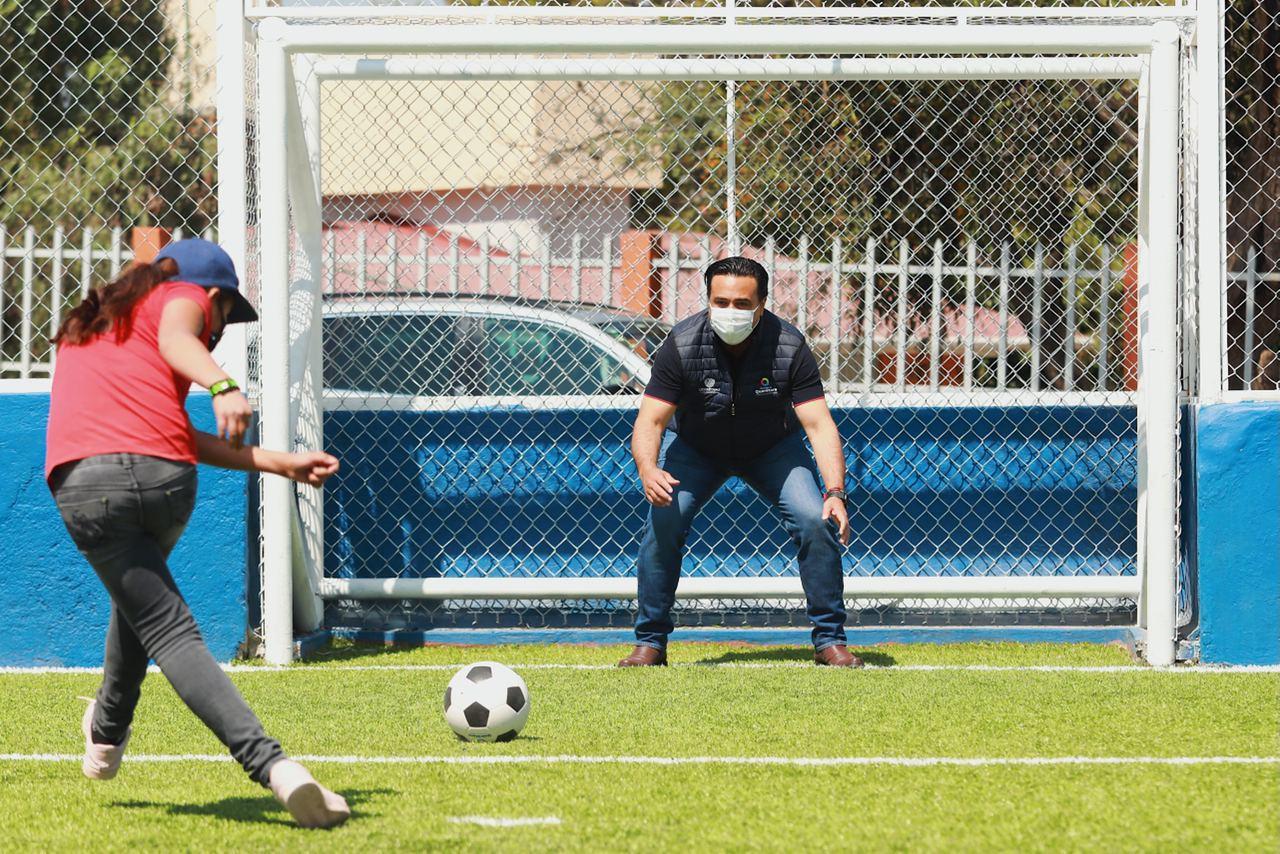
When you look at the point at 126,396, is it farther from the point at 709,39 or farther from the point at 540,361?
the point at 540,361

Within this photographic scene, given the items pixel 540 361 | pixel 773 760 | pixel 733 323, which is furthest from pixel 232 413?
pixel 540 361

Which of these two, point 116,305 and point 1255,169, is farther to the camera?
point 1255,169

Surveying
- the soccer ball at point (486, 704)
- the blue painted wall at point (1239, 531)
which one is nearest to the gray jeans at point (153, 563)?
the soccer ball at point (486, 704)

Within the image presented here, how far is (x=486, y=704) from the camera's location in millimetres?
5113

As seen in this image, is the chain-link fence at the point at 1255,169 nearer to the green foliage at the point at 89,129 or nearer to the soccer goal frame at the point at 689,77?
the soccer goal frame at the point at 689,77

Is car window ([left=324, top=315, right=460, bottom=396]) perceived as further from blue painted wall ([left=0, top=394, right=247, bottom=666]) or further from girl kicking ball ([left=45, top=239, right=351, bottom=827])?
girl kicking ball ([left=45, top=239, right=351, bottom=827])

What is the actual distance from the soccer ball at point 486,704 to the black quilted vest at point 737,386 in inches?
74.7

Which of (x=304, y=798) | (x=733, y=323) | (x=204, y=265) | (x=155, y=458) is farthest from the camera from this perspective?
(x=733, y=323)

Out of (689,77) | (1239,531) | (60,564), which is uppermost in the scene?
(689,77)

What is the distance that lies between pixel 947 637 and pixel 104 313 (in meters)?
4.67

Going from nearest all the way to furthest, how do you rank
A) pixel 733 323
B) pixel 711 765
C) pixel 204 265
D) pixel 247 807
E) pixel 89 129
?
pixel 204 265 → pixel 247 807 → pixel 711 765 → pixel 733 323 → pixel 89 129

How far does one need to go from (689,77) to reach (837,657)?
259 centimetres

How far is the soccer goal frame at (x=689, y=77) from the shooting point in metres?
6.76

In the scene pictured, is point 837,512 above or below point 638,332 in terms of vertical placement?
below
